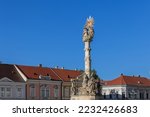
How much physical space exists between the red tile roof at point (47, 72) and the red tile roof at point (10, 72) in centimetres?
98

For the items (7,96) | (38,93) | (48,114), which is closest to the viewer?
(48,114)

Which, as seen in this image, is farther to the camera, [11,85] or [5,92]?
[11,85]

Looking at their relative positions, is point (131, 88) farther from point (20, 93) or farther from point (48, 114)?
point (48, 114)

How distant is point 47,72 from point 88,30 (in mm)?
18776

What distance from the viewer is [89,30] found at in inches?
1331

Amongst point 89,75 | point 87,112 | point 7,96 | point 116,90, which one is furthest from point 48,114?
point 116,90

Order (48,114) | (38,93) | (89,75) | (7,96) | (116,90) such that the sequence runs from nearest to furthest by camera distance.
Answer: (48,114)
(89,75)
(7,96)
(38,93)
(116,90)

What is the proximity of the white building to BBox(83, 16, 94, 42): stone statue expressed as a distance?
25.0 metres

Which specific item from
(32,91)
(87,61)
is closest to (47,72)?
(32,91)

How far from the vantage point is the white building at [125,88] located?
58.1 m

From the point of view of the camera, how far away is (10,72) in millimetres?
47531

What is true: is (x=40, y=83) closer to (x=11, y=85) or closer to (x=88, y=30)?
(x=11, y=85)

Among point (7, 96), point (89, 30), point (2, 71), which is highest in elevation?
point (89, 30)

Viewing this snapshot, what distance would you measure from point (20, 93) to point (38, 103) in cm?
4135
